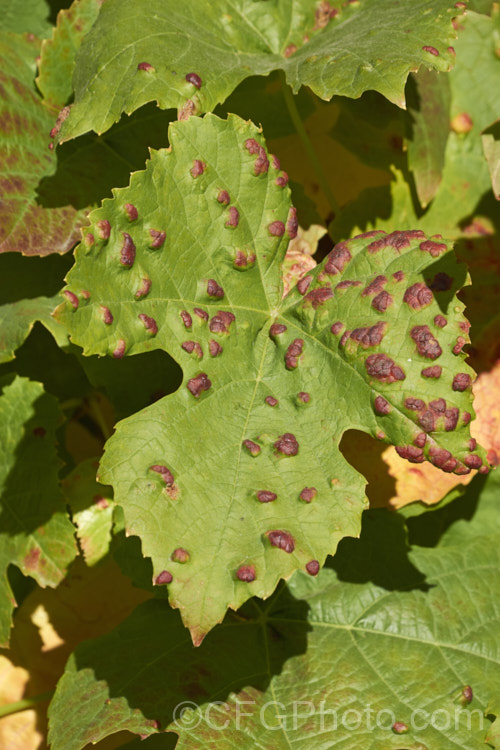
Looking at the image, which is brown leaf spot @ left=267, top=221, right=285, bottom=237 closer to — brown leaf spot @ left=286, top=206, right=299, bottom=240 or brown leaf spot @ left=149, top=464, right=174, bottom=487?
brown leaf spot @ left=286, top=206, right=299, bottom=240

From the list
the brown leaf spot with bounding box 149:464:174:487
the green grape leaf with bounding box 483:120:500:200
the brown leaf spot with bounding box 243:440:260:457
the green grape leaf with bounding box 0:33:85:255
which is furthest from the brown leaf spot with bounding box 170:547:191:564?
the green grape leaf with bounding box 483:120:500:200

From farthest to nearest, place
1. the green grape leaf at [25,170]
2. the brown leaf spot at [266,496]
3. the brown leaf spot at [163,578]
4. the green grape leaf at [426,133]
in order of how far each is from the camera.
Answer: the green grape leaf at [426,133]
the green grape leaf at [25,170]
the brown leaf spot at [266,496]
the brown leaf spot at [163,578]

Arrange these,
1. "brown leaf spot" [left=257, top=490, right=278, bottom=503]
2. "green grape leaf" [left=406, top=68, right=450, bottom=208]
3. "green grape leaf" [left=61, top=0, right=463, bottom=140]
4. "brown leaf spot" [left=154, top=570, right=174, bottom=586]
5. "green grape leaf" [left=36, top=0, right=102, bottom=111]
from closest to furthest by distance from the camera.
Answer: "brown leaf spot" [left=154, top=570, right=174, bottom=586] → "brown leaf spot" [left=257, top=490, right=278, bottom=503] → "green grape leaf" [left=61, top=0, right=463, bottom=140] → "green grape leaf" [left=36, top=0, right=102, bottom=111] → "green grape leaf" [left=406, top=68, right=450, bottom=208]

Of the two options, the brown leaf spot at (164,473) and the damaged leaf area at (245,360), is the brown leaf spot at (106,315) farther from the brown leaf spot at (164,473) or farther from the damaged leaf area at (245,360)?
the brown leaf spot at (164,473)

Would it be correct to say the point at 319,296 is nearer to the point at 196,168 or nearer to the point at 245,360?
the point at 245,360

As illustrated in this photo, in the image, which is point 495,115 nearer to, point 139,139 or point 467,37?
point 467,37

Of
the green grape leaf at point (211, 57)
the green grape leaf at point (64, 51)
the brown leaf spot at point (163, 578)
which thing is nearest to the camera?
the brown leaf spot at point (163, 578)

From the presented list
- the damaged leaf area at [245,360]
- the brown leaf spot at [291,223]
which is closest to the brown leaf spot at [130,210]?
the damaged leaf area at [245,360]
